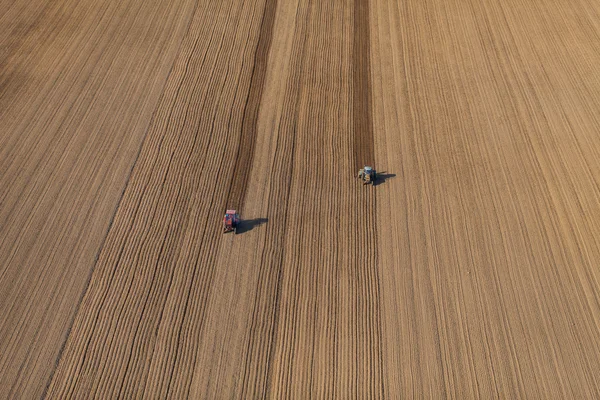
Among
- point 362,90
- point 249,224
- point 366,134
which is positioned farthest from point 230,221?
point 362,90

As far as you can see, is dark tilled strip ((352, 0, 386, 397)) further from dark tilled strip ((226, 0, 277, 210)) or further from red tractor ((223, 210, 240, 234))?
red tractor ((223, 210, 240, 234))

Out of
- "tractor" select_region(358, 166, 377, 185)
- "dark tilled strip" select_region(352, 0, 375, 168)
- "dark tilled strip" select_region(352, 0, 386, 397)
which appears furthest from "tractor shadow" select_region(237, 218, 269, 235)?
"dark tilled strip" select_region(352, 0, 375, 168)

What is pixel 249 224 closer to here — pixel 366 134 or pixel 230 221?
pixel 230 221

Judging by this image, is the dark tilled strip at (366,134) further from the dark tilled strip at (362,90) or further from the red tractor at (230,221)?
the red tractor at (230,221)

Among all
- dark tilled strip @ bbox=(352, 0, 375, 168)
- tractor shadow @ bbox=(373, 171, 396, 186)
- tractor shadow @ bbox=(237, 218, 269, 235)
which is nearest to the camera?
tractor shadow @ bbox=(237, 218, 269, 235)

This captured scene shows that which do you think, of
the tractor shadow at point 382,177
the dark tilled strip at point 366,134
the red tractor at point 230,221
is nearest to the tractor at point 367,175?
A: the tractor shadow at point 382,177

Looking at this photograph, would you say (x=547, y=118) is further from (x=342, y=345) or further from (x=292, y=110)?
(x=342, y=345)
